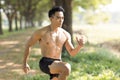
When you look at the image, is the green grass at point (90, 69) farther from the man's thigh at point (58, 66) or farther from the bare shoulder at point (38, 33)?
the man's thigh at point (58, 66)

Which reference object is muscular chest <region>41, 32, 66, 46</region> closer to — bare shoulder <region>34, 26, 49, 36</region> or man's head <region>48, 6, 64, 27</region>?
bare shoulder <region>34, 26, 49, 36</region>

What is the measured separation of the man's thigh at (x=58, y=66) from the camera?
19.3ft

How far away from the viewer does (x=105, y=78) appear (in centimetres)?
990

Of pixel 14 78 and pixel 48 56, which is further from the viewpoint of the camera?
pixel 14 78

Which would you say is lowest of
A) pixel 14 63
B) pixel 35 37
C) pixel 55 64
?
pixel 14 63

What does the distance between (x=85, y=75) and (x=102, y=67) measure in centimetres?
166

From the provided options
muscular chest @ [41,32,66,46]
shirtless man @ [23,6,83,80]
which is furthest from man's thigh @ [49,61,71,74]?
muscular chest @ [41,32,66,46]

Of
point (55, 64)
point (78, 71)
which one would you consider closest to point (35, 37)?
point (55, 64)

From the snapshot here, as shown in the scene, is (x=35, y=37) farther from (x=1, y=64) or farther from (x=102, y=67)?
(x=1, y=64)

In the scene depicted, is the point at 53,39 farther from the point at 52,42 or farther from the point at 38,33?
the point at 38,33

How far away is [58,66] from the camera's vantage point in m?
5.96

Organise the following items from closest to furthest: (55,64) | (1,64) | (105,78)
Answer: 1. (55,64)
2. (105,78)
3. (1,64)

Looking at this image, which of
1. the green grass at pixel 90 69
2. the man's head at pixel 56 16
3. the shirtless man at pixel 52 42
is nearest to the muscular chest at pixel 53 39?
the shirtless man at pixel 52 42

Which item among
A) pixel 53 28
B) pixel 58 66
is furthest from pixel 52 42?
pixel 58 66
